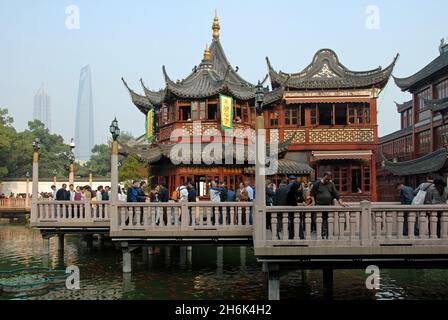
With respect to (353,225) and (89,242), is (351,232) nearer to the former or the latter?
(353,225)

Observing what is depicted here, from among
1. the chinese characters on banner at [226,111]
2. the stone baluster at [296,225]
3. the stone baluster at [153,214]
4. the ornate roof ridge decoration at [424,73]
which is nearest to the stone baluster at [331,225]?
the stone baluster at [296,225]

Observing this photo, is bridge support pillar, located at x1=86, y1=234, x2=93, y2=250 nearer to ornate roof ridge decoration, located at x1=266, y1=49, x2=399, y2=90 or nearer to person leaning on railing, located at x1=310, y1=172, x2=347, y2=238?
ornate roof ridge decoration, located at x1=266, y1=49, x2=399, y2=90

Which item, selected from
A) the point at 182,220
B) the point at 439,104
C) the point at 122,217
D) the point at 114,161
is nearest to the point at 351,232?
the point at 182,220

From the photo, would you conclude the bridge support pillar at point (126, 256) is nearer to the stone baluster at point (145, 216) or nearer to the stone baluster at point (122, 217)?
the stone baluster at point (122, 217)

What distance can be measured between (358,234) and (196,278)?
7.26 m

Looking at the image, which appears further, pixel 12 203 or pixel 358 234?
pixel 12 203

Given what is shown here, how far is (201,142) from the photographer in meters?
26.6

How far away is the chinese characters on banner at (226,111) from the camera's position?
1027 inches

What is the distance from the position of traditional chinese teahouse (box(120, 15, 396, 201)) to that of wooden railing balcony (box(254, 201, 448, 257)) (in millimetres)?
16352

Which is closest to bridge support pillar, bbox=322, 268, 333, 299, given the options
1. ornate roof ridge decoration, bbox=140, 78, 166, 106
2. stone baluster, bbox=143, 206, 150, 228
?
stone baluster, bbox=143, 206, 150, 228

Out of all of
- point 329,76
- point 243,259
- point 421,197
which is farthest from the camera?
point 329,76

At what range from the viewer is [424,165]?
1281 inches

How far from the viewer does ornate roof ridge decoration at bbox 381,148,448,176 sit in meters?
30.3

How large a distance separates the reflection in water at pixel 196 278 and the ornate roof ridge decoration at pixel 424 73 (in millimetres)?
20444
